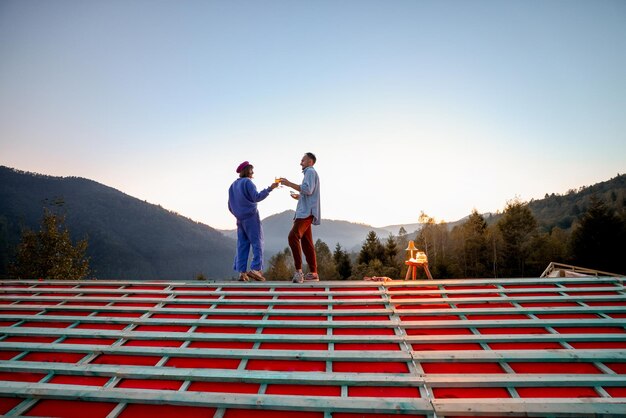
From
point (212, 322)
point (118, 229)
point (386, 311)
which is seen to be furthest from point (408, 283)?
point (118, 229)

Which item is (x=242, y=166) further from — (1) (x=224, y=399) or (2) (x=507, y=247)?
(2) (x=507, y=247)

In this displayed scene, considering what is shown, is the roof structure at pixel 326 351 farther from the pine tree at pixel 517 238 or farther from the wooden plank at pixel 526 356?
the pine tree at pixel 517 238

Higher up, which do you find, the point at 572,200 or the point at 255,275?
the point at 572,200

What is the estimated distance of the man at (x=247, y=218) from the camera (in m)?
5.62

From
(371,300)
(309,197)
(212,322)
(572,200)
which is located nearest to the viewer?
(212,322)

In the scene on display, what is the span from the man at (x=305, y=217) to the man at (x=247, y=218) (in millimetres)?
676

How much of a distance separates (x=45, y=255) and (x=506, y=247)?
54.2 metres

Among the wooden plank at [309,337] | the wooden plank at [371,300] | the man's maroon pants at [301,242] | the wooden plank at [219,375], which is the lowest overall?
the wooden plank at [219,375]

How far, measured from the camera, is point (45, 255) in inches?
1126

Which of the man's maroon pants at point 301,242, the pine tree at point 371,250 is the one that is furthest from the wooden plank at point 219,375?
the pine tree at point 371,250

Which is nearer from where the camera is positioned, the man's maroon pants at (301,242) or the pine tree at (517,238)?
the man's maroon pants at (301,242)

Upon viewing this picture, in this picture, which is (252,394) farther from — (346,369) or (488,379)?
(488,379)

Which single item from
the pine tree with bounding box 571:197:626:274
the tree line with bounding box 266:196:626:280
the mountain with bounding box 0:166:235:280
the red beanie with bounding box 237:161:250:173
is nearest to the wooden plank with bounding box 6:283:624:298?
the red beanie with bounding box 237:161:250:173

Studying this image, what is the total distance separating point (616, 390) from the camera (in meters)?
2.41
